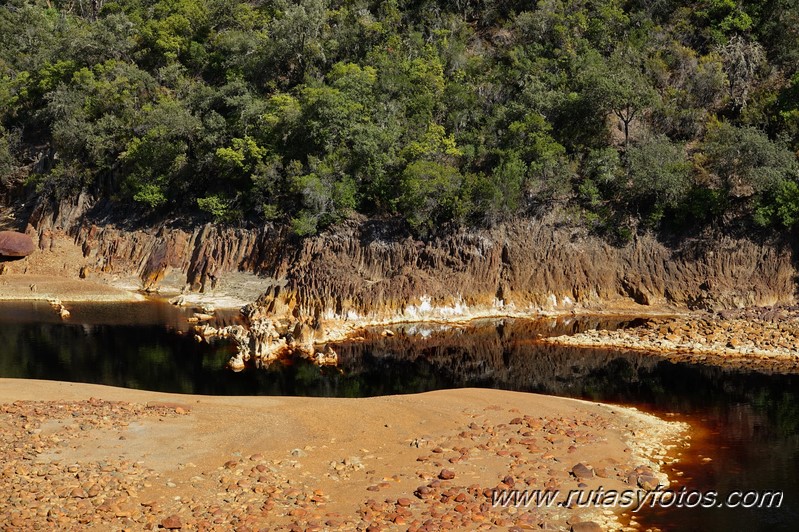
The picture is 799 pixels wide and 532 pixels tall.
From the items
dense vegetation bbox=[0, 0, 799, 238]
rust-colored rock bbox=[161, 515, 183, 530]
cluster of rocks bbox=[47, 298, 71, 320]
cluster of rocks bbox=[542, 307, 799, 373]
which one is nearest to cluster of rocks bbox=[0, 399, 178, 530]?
rust-colored rock bbox=[161, 515, 183, 530]

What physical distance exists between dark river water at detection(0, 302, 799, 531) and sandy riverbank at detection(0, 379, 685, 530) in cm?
240

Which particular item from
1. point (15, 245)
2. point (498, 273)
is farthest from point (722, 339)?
point (15, 245)

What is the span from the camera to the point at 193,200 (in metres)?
66.4

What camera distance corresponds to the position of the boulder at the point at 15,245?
65188mm

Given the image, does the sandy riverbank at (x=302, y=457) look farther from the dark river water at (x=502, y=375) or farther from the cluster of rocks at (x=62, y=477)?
the dark river water at (x=502, y=375)

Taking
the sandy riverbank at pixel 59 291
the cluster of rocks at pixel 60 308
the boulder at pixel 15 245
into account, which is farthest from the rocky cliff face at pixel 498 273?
the boulder at pixel 15 245

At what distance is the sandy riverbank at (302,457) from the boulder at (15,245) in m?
38.1

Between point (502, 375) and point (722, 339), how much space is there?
13.4 metres

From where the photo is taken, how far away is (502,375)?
37812 millimetres

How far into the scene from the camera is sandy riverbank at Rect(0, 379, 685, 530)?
1945cm

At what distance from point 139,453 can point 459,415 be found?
11.1 m

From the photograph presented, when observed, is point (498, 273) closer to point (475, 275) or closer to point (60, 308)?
point (475, 275)

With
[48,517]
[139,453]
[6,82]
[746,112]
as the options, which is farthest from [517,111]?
[6,82]

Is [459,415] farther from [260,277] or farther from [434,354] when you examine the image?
[260,277]
